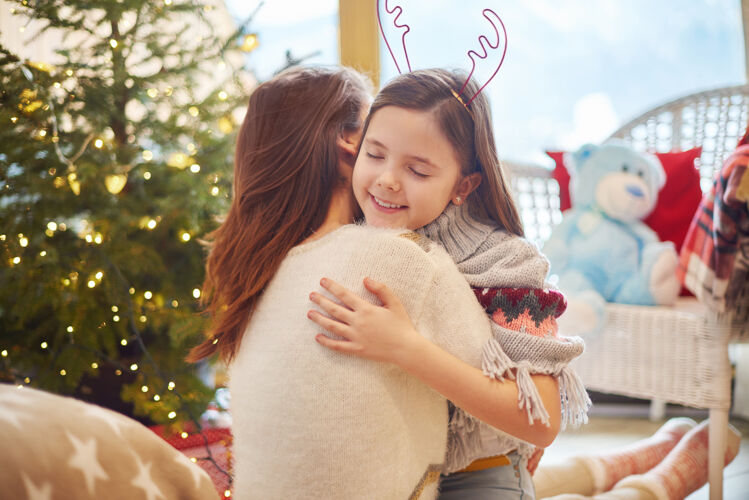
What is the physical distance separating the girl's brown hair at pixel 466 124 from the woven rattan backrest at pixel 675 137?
960 millimetres

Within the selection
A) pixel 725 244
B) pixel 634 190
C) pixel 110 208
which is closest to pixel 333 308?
pixel 725 244

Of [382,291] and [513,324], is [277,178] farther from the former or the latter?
[513,324]

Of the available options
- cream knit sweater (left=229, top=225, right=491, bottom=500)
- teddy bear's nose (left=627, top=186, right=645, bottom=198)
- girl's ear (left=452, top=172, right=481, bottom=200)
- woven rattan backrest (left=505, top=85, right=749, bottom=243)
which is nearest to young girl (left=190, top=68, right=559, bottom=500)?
cream knit sweater (left=229, top=225, right=491, bottom=500)

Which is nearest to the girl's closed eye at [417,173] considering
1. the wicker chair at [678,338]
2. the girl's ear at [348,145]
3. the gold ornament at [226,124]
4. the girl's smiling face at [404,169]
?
the girl's smiling face at [404,169]

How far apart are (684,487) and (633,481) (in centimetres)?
13

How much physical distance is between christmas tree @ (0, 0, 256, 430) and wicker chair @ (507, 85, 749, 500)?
95 cm

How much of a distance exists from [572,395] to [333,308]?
34 centimetres

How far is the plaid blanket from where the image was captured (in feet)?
4.01

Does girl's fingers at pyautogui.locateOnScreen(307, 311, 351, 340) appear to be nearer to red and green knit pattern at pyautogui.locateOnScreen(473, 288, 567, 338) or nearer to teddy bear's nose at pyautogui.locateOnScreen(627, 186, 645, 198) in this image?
red and green knit pattern at pyautogui.locateOnScreen(473, 288, 567, 338)

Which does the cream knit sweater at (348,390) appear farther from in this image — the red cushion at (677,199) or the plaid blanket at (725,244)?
the red cushion at (677,199)

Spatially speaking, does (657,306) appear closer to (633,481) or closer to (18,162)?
(633,481)

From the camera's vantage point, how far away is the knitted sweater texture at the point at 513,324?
773 mm

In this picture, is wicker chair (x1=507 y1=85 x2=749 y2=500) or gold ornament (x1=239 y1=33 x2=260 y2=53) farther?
gold ornament (x1=239 y1=33 x2=260 y2=53)

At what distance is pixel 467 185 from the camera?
90 cm
